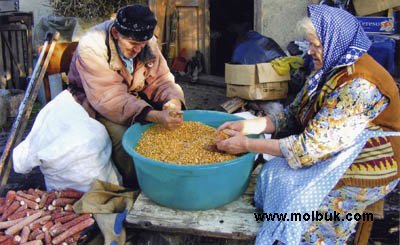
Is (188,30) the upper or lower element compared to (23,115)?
upper

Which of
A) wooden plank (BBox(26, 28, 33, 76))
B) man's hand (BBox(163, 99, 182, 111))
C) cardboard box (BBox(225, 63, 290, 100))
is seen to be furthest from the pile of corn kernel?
wooden plank (BBox(26, 28, 33, 76))

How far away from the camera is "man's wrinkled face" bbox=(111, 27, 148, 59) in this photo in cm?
278

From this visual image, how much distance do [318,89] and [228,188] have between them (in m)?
0.71

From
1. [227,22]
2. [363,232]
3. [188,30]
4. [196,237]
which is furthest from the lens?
[227,22]

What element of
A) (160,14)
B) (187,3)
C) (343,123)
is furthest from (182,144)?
(187,3)

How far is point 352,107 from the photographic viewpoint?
210 centimetres

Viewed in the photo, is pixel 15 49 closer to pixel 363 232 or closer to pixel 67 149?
pixel 67 149

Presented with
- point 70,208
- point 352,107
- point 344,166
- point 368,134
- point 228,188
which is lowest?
point 70,208

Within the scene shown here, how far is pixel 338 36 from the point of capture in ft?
7.03

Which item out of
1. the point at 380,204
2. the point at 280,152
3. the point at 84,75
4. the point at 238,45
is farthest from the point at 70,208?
the point at 238,45

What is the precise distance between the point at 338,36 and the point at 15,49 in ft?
17.1

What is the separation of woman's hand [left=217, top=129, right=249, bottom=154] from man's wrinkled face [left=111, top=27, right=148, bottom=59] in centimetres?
88

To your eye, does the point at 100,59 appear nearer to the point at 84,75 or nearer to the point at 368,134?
the point at 84,75

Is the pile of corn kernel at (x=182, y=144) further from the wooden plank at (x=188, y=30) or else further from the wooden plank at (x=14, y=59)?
the wooden plank at (x=14, y=59)
